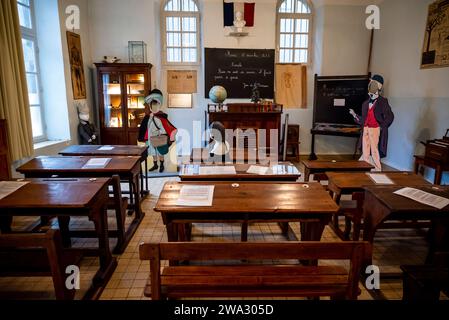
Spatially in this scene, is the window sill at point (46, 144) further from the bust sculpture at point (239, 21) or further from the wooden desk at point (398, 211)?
the wooden desk at point (398, 211)

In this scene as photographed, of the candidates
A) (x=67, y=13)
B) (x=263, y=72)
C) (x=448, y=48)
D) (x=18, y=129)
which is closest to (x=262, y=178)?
(x=18, y=129)

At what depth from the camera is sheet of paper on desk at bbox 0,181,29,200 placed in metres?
1.99

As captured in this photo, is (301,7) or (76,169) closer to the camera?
(76,169)

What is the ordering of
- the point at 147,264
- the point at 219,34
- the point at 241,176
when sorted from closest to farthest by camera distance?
the point at 147,264 < the point at 241,176 < the point at 219,34

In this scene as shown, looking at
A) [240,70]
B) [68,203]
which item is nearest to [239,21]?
[240,70]

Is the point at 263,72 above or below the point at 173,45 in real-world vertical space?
below

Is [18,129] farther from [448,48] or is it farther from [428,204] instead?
[448,48]

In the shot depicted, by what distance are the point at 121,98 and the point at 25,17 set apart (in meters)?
1.77

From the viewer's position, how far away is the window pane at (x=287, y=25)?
606 centimetres

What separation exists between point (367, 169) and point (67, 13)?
4.82 meters

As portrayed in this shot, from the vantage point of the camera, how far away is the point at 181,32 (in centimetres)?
597

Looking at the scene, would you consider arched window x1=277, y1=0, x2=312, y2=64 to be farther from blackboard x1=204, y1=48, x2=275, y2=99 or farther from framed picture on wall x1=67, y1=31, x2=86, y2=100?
framed picture on wall x1=67, y1=31, x2=86, y2=100

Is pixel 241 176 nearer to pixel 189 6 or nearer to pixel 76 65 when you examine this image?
pixel 76 65

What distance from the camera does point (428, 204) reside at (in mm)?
1885
